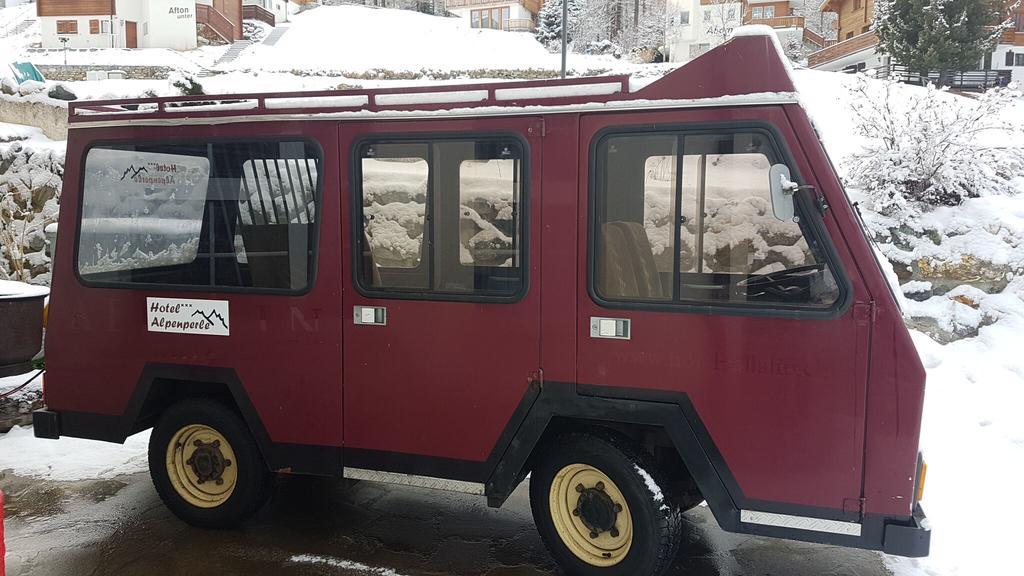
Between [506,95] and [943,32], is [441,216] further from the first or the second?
[943,32]

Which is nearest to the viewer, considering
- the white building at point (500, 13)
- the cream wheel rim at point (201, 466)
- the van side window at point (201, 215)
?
the van side window at point (201, 215)

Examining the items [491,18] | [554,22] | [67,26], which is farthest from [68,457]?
[491,18]

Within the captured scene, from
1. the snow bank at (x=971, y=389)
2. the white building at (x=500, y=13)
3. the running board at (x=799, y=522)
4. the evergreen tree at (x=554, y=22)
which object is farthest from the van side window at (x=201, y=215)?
the white building at (x=500, y=13)

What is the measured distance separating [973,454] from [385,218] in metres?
5.32

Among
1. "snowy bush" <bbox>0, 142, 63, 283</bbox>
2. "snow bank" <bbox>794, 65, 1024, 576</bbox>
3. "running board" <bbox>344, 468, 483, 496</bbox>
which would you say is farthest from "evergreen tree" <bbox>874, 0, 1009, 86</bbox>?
"running board" <bbox>344, 468, 483, 496</bbox>

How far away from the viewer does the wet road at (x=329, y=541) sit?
15.9 feet

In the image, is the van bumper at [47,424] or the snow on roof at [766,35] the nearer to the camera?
the snow on roof at [766,35]

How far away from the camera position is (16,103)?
2427cm

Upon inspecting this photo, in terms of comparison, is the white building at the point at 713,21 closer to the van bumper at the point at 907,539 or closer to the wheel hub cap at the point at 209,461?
the wheel hub cap at the point at 209,461

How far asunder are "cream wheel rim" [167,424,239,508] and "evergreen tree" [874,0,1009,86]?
28.3m

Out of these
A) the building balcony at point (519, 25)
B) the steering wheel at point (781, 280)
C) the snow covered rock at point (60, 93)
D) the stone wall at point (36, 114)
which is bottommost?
the steering wheel at point (781, 280)

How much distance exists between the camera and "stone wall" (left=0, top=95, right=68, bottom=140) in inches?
925

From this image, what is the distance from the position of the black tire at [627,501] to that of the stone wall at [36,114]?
23.4 m

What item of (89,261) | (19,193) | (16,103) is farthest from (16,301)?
(16,103)
